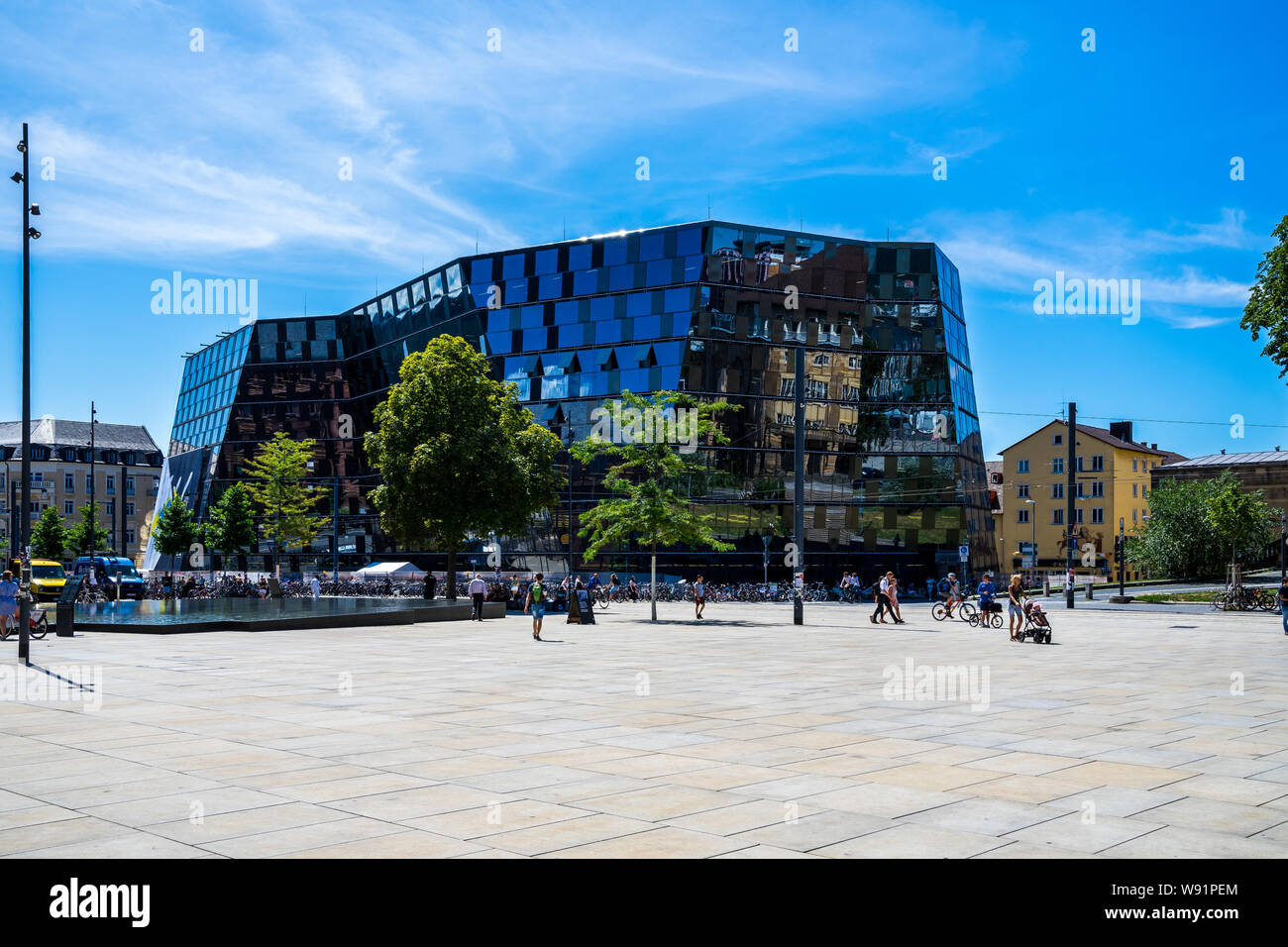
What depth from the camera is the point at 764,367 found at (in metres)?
63.7

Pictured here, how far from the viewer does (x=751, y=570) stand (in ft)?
205

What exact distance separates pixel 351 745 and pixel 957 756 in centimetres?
555

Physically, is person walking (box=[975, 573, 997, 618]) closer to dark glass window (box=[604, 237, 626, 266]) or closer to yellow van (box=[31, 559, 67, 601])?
dark glass window (box=[604, 237, 626, 266])

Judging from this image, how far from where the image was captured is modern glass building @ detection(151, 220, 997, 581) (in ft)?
206

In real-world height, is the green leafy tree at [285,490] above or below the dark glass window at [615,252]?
below

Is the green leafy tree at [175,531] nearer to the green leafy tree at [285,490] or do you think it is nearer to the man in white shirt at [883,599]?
the green leafy tree at [285,490]

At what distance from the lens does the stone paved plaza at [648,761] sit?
6805 millimetres

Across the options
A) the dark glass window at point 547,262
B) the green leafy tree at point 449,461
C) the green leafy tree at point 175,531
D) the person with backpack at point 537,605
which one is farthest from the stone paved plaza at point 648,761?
the green leafy tree at point 175,531

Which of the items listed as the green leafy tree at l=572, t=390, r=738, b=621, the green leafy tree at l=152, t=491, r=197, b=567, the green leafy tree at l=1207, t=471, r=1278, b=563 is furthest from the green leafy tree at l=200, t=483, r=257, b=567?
the green leafy tree at l=1207, t=471, r=1278, b=563

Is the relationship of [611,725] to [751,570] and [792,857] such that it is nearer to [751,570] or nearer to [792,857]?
[792,857]

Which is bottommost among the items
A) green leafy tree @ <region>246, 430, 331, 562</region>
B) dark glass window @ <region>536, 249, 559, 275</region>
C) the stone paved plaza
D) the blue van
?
the blue van

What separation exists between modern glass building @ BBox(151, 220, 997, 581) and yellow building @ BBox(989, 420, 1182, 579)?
40.1m
